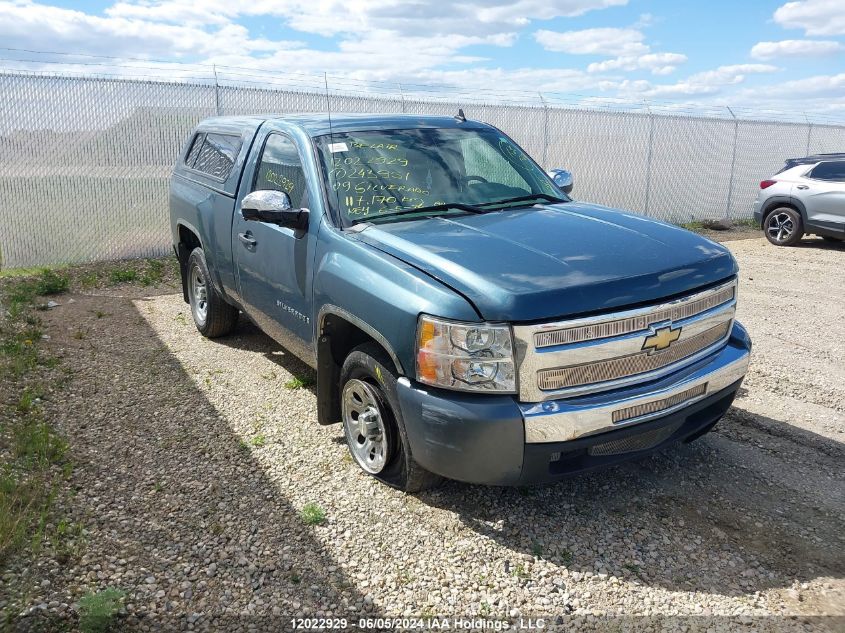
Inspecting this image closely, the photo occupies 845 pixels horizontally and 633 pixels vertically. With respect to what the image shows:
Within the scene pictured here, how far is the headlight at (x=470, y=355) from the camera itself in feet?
10.3

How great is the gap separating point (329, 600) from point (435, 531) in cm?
71

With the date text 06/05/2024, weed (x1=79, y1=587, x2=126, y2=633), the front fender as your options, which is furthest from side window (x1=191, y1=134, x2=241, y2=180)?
the date text 06/05/2024

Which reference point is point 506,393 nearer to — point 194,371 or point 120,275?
point 194,371

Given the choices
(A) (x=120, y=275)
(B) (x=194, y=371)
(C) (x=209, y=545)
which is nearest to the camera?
(C) (x=209, y=545)

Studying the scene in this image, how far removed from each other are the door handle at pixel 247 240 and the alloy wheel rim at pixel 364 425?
58.8 inches

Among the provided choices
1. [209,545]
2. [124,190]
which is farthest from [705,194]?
[209,545]

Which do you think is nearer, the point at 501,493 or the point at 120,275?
the point at 501,493

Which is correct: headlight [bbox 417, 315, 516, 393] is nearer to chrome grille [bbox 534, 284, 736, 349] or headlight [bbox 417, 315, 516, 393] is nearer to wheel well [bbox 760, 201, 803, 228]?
chrome grille [bbox 534, 284, 736, 349]

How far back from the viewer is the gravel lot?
3115 mm

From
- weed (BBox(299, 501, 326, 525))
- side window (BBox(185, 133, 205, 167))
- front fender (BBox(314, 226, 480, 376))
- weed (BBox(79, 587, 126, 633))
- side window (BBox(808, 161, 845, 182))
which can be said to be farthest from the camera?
side window (BBox(808, 161, 845, 182))

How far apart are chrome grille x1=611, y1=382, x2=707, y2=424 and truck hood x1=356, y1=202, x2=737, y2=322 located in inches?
19.3

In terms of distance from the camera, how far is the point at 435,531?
12.0 feet

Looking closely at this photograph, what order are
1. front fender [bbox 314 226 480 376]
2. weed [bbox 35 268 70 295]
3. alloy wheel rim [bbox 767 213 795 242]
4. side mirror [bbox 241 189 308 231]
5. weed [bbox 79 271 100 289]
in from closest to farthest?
front fender [bbox 314 226 480 376] → side mirror [bbox 241 189 308 231] → weed [bbox 35 268 70 295] → weed [bbox 79 271 100 289] → alloy wheel rim [bbox 767 213 795 242]

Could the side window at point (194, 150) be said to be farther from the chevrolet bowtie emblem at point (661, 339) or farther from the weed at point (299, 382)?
the chevrolet bowtie emblem at point (661, 339)
